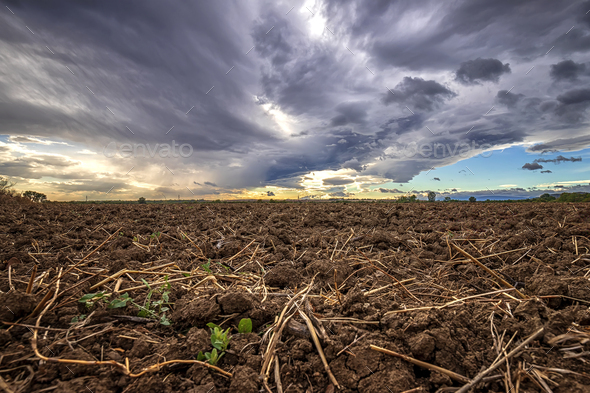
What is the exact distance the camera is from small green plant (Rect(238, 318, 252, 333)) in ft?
6.45

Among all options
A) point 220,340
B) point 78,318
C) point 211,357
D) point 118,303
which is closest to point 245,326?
point 220,340

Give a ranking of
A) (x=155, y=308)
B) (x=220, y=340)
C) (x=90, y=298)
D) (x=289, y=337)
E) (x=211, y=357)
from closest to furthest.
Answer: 1. (x=211, y=357)
2. (x=220, y=340)
3. (x=289, y=337)
4. (x=90, y=298)
5. (x=155, y=308)

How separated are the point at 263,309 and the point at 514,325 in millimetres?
1767

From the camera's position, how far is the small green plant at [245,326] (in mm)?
1966

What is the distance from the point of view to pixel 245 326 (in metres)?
1.97

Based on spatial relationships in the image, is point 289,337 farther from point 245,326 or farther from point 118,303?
point 118,303

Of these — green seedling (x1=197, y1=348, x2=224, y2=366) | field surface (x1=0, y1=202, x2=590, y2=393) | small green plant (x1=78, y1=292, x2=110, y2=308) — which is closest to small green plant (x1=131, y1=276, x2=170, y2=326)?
field surface (x1=0, y1=202, x2=590, y2=393)

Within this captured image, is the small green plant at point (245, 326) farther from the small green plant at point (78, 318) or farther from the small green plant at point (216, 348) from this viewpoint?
the small green plant at point (78, 318)

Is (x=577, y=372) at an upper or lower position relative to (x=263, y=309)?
lower

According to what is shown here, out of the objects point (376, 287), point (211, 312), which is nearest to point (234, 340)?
point (211, 312)

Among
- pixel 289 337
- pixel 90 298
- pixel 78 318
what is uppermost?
pixel 90 298

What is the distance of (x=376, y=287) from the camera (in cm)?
295

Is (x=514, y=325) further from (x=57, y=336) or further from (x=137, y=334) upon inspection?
(x=57, y=336)

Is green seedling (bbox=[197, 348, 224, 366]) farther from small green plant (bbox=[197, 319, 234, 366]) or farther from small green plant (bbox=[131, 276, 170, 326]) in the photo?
small green plant (bbox=[131, 276, 170, 326])
